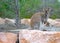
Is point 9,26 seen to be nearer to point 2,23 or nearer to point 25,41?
point 2,23

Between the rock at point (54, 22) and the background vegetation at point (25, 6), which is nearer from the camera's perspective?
the background vegetation at point (25, 6)

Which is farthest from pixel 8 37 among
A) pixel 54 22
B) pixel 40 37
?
pixel 54 22

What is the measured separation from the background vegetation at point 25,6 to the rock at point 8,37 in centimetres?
33

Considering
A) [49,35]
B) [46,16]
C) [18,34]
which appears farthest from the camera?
[46,16]


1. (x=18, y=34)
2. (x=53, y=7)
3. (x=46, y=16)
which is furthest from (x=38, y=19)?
(x=18, y=34)

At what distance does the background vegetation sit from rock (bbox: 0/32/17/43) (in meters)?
0.33

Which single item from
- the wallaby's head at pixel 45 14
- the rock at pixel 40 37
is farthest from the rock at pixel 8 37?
the wallaby's head at pixel 45 14

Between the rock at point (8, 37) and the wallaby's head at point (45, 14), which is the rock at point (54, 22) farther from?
the rock at point (8, 37)

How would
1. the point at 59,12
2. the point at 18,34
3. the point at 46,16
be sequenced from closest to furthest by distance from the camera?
the point at 18,34, the point at 59,12, the point at 46,16

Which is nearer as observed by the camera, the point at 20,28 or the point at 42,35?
the point at 42,35

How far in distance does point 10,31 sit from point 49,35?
0.63 metres

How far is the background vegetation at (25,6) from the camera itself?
124 inches

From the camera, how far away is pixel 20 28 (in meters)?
3.12

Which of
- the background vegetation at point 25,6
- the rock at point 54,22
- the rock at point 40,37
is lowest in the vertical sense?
the rock at point 54,22
